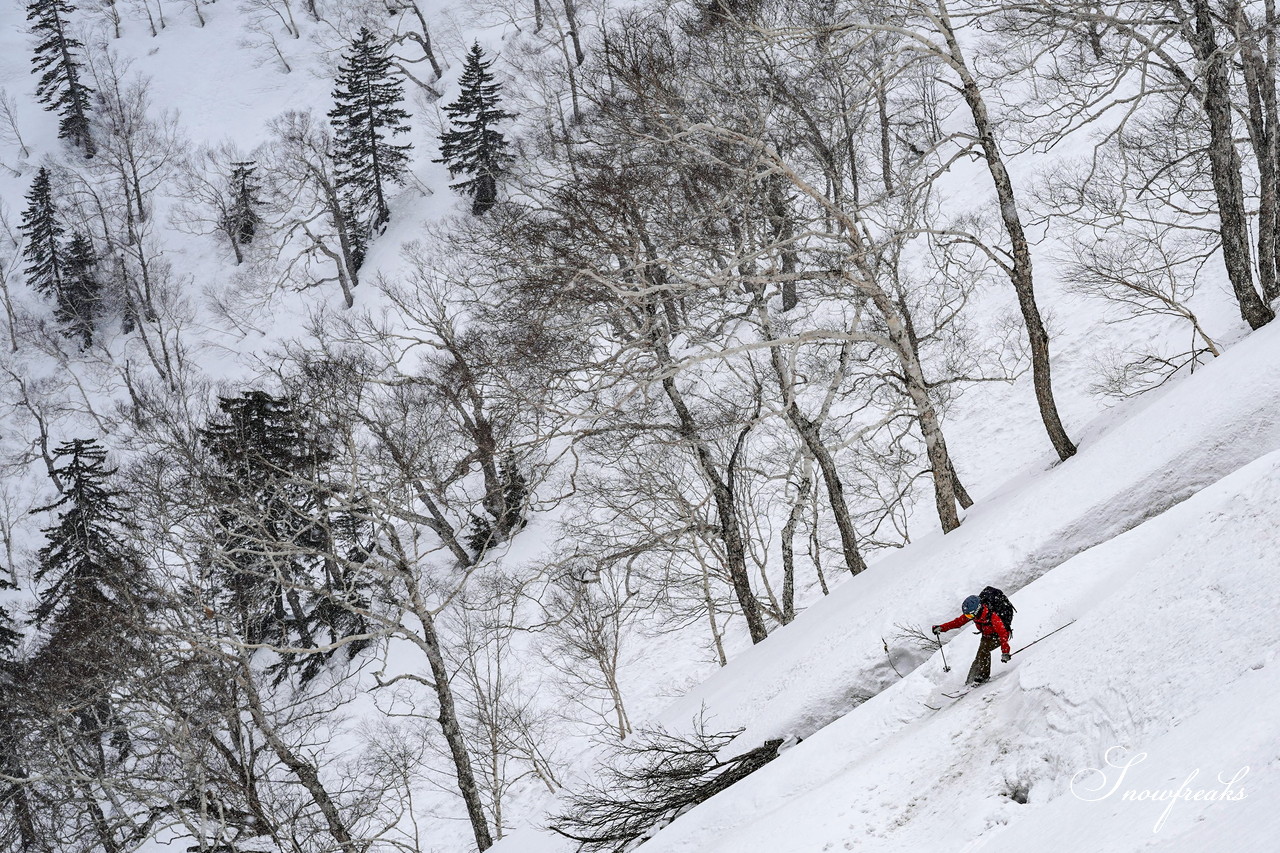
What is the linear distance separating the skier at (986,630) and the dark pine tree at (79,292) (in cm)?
5264

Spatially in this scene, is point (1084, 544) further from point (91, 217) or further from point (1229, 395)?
point (91, 217)

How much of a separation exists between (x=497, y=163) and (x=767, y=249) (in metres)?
34.9

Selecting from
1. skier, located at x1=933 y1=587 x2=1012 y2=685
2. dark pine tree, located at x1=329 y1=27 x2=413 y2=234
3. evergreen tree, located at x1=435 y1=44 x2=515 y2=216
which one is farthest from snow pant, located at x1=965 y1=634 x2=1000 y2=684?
dark pine tree, located at x1=329 y1=27 x2=413 y2=234

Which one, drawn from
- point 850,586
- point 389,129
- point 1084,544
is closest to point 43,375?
point 389,129

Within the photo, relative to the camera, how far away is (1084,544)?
752 cm

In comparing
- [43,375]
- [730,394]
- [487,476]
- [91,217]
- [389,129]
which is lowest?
[730,394]

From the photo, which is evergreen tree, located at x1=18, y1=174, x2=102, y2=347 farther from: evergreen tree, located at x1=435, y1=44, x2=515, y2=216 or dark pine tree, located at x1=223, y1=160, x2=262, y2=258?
evergreen tree, located at x1=435, y1=44, x2=515, y2=216

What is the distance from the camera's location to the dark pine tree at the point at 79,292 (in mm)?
45688

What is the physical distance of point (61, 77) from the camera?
5803 cm

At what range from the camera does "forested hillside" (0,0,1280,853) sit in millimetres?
6582

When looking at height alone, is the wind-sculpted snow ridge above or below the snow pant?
below

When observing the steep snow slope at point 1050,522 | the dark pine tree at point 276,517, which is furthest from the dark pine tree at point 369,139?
the steep snow slope at point 1050,522

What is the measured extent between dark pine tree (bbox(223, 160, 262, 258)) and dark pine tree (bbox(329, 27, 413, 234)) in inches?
313

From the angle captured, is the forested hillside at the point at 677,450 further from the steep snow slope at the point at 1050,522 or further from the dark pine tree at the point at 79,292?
the dark pine tree at the point at 79,292
